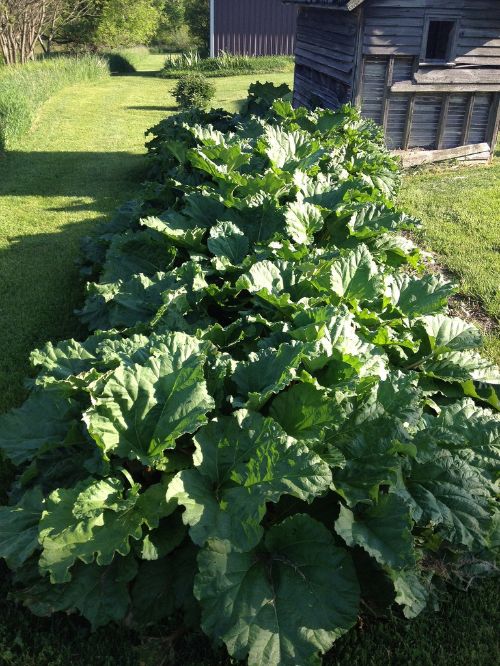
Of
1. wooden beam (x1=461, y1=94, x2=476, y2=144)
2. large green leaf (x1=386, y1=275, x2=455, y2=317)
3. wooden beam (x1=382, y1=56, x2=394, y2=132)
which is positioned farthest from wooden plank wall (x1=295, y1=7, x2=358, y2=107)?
large green leaf (x1=386, y1=275, x2=455, y2=317)

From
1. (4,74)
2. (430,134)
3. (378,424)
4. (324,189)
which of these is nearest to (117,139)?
(4,74)

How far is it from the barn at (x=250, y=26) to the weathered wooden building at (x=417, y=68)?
19602 mm

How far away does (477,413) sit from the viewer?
2.89 metres

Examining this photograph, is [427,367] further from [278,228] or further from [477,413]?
[278,228]

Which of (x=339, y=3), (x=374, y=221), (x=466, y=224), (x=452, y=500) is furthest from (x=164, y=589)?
(x=339, y=3)

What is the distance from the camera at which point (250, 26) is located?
29203 mm

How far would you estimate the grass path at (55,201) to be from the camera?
17.1ft

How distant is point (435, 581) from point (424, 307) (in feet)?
4.90

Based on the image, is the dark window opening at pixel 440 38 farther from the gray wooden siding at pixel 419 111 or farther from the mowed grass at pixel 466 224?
the mowed grass at pixel 466 224

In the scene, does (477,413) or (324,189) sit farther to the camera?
(324,189)

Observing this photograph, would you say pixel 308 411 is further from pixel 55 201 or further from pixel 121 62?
pixel 121 62

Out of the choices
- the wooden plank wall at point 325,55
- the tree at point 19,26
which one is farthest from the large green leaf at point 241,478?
the tree at point 19,26

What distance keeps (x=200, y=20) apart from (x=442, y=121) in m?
26.1

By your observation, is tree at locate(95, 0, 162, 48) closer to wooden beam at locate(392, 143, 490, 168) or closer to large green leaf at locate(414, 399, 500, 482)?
wooden beam at locate(392, 143, 490, 168)
